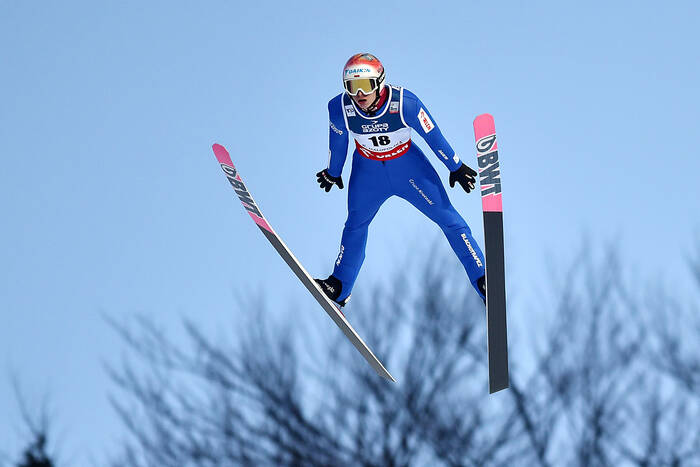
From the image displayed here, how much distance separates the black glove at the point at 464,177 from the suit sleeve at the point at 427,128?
0.11 feet

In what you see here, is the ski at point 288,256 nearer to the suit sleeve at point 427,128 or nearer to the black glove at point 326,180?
the black glove at point 326,180

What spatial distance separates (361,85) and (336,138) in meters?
0.71

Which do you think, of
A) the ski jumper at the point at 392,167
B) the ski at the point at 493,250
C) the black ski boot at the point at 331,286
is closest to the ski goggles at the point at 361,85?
the ski jumper at the point at 392,167

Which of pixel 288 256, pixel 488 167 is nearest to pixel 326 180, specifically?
pixel 288 256

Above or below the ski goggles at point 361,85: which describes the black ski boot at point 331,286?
below

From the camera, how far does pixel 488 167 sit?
7.60 meters

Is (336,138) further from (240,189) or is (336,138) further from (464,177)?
(240,189)

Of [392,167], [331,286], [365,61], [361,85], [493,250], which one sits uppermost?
[365,61]

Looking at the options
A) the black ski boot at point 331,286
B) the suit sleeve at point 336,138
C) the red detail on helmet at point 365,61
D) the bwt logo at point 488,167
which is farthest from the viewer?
the black ski boot at point 331,286

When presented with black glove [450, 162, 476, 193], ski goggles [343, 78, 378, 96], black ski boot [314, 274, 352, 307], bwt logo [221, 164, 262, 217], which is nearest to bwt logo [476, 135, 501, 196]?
black glove [450, 162, 476, 193]

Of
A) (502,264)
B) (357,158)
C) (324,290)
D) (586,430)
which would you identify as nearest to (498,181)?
(502,264)

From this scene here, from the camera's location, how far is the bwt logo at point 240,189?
8773 mm

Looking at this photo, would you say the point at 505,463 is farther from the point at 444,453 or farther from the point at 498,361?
the point at 498,361

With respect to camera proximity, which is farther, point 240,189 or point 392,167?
point 240,189
